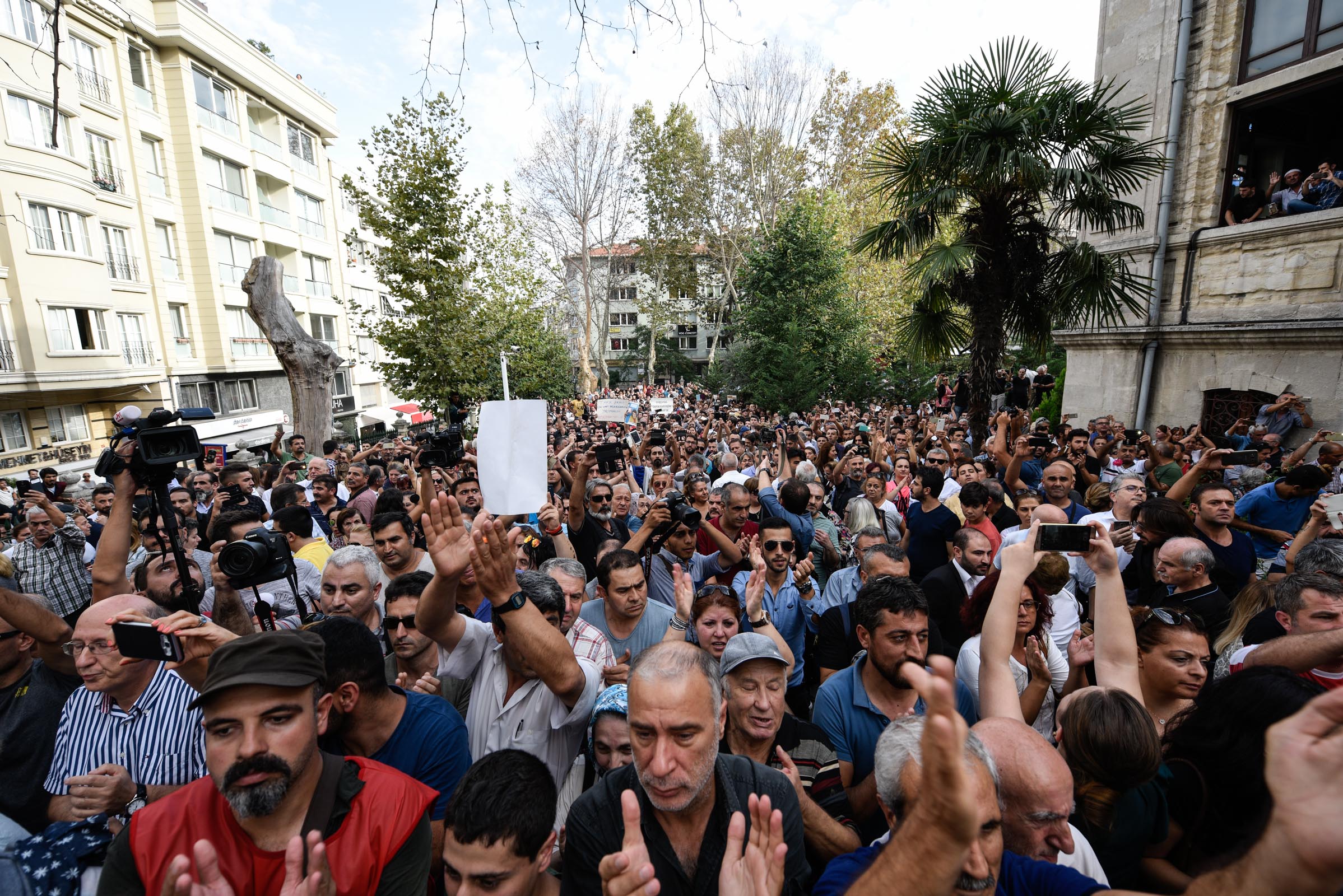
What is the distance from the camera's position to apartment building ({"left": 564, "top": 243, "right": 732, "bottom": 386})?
36500mm

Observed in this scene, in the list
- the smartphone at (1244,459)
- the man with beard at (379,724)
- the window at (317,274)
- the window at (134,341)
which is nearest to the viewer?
the man with beard at (379,724)

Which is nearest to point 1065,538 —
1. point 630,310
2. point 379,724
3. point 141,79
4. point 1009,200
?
point 379,724

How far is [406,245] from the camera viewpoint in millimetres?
15164

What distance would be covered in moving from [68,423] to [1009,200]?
86.2ft

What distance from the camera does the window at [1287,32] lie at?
349 inches

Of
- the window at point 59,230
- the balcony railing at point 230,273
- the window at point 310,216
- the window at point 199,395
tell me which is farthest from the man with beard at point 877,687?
the window at point 310,216

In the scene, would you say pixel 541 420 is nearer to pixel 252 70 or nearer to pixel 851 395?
pixel 851 395

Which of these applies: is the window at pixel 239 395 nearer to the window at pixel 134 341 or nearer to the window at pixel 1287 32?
the window at pixel 134 341

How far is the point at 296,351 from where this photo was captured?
11.9m

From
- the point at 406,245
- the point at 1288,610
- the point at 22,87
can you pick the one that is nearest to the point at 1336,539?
the point at 1288,610

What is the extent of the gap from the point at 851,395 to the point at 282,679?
23.9 metres

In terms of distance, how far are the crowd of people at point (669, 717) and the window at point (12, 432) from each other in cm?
1886

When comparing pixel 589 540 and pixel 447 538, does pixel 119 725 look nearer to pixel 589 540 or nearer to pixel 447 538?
pixel 447 538

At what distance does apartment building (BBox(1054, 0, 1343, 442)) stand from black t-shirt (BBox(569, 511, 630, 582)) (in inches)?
406
